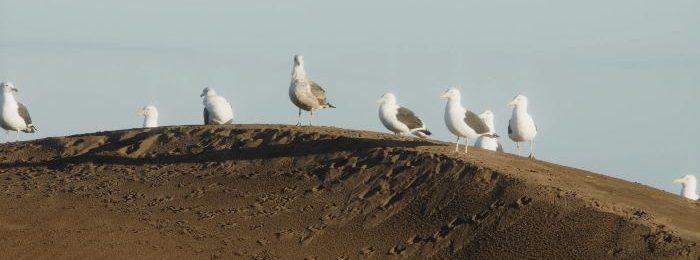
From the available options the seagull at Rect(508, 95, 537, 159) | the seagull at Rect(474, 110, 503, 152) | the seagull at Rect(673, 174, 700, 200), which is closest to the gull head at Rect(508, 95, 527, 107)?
the seagull at Rect(508, 95, 537, 159)

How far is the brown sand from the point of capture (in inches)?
846

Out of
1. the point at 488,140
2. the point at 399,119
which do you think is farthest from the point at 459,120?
the point at 488,140

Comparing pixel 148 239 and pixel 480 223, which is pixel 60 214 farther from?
pixel 480 223

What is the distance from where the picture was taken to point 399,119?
3150 cm

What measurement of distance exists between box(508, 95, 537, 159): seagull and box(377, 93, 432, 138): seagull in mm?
2186

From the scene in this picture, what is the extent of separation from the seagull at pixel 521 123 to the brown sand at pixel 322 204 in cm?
333

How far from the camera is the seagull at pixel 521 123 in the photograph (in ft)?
98.2

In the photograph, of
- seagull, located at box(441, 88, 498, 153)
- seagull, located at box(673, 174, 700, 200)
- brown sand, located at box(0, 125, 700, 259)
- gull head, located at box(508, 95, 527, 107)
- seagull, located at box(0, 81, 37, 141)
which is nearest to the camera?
brown sand, located at box(0, 125, 700, 259)

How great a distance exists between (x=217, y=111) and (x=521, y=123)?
7135 mm

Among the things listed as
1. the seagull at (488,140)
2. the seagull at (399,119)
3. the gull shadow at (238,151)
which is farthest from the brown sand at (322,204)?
the seagull at (488,140)

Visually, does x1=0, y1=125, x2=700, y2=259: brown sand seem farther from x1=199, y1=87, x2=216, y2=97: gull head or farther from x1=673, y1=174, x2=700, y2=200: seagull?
x1=673, y1=174, x2=700, y2=200: seagull

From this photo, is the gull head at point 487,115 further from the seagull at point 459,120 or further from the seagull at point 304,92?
the seagull at point 459,120

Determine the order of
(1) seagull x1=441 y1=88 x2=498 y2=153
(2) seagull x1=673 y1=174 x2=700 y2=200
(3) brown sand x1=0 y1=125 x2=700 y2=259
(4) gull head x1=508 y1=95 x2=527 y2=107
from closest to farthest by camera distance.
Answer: (3) brown sand x1=0 y1=125 x2=700 y2=259 → (1) seagull x1=441 y1=88 x2=498 y2=153 → (4) gull head x1=508 y1=95 x2=527 y2=107 → (2) seagull x1=673 y1=174 x2=700 y2=200

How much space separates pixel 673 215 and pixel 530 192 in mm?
2307
